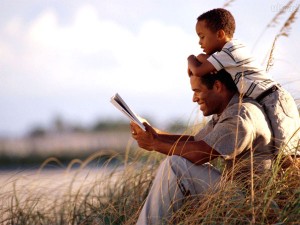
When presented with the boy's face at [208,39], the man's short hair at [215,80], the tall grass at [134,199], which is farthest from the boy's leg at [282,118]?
the boy's face at [208,39]

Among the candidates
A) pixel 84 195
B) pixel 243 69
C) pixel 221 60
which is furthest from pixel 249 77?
pixel 84 195

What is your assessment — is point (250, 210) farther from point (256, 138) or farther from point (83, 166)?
point (83, 166)

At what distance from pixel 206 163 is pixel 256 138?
0.38 metres

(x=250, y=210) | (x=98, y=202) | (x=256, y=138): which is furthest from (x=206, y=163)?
(x=98, y=202)

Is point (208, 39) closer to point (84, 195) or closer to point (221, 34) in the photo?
point (221, 34)

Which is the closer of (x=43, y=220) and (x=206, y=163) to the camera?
(x=206, y=163)

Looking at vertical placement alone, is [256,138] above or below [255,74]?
below

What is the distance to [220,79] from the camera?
4629 mm

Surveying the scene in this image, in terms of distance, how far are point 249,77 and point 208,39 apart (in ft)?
1.50

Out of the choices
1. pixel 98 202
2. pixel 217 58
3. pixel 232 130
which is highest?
pixel 217 58

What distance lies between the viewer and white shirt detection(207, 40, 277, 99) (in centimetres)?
443

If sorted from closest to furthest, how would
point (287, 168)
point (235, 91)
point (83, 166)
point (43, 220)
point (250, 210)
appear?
point (250, 210)
point (287, 168)
point (235, 91)
point (43, 220)
point (83, 166)

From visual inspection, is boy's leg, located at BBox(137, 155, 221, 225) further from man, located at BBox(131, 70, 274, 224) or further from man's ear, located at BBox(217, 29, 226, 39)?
man's ear, located at BBox(217, 29, 226, 39)

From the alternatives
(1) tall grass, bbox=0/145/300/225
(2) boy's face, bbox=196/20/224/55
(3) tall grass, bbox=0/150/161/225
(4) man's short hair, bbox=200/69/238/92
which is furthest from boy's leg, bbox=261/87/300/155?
(3) tall grass, bbox=0/150/161/225
